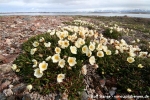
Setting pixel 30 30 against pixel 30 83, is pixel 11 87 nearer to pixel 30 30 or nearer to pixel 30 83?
pixel 30 83

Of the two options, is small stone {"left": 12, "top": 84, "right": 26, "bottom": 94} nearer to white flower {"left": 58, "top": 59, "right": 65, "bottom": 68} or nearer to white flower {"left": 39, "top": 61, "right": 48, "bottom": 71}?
white flower {"left": 39, "top": 61, "right": 48, "bottom": 71}

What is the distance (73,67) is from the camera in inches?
185

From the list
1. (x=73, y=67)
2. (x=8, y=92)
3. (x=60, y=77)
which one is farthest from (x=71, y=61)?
(x=8, y=92)

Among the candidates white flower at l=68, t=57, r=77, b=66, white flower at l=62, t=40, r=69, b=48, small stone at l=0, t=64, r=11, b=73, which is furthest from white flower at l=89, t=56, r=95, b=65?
small stone at l=0, t=64, r=11, b=73

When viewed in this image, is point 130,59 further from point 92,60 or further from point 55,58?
point 55,58

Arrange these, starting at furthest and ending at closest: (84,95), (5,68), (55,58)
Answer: (5,68), (55,58), (84,95)

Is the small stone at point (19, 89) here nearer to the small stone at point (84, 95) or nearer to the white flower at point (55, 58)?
the white flower at point (55, 58)

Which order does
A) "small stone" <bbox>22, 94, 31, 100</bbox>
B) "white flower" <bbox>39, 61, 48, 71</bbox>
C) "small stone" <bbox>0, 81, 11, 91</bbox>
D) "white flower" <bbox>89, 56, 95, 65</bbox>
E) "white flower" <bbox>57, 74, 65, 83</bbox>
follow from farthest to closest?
"white flower" <bbox>89, 56, 95, 65</bbox>
"small stone" <bbox>0, 81, 11, 91</bbox>
"white flower" <bbox>39, 61, 48, 71</bbox>
"white flower" <bbox>57, 74, 65, 83</bbox>
"small stone" <bbox>22, 94, 31, 100</bbox>

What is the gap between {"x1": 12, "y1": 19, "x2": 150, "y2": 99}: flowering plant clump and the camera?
4379 mm

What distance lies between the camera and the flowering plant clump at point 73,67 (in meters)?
4.38

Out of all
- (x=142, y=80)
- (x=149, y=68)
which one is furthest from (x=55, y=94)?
(x=149, y=68)

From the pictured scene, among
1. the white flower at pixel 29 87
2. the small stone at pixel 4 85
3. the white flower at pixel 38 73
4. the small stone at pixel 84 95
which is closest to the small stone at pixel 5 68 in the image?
the small stone at pixel 4 85

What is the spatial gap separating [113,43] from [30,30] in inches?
189

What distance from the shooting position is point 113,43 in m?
6.09
